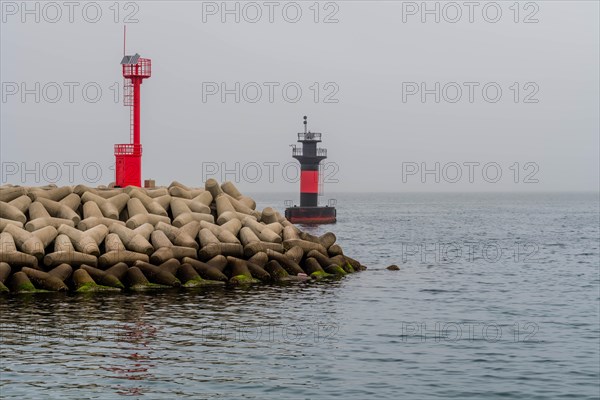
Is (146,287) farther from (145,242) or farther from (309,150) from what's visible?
(309,150)

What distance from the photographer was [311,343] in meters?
19.2

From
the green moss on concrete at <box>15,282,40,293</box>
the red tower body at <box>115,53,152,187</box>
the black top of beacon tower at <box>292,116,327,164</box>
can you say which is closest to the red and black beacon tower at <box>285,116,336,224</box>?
the black top of beacon tower at <box>292,116,327,164</box>

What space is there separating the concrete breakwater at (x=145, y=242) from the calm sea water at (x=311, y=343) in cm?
120

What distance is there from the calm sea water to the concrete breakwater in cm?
120

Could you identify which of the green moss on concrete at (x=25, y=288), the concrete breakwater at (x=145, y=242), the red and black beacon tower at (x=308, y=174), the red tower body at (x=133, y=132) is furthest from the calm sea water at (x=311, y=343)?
the red and black beacon tower at (x=308, y=174)

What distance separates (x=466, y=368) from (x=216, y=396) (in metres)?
5.42

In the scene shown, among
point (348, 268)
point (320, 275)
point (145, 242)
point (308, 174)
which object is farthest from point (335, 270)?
point (308, 174)

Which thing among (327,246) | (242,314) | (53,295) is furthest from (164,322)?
(327,246)

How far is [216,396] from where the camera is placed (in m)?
14.5

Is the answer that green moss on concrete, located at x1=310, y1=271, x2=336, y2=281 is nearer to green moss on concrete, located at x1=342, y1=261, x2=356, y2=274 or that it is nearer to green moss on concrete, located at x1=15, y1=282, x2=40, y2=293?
green moss on concrete, located at x1=342, y1=261, x2=356, y2=274

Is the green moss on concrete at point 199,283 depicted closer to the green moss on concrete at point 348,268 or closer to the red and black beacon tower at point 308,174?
the green moss on concrete at point 348,268

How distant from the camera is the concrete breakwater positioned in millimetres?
25016

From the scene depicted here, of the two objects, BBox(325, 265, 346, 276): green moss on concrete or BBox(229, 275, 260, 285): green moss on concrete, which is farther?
BBox(325, 265, 346, 276): green moss on concrete

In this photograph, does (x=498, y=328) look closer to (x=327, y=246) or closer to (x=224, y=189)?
(x=327, y=246)
